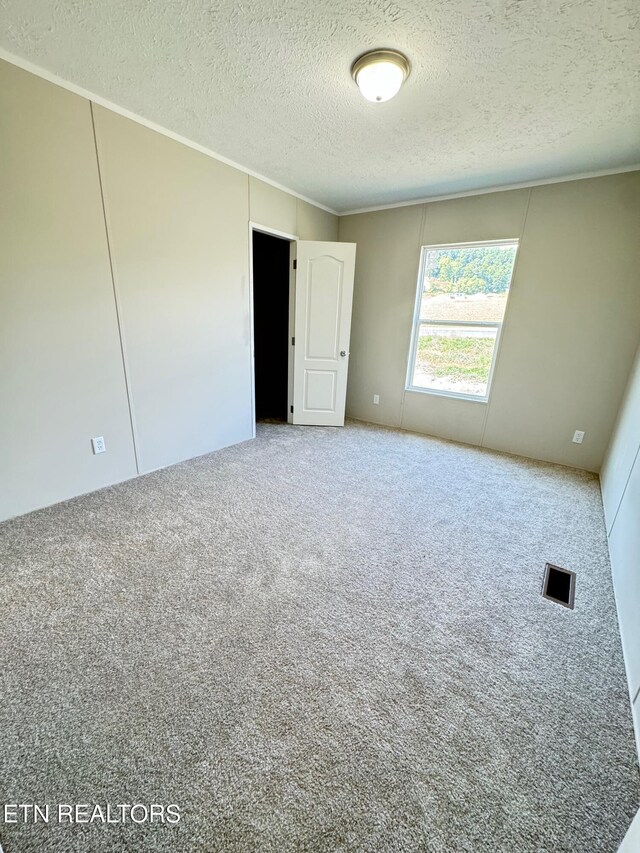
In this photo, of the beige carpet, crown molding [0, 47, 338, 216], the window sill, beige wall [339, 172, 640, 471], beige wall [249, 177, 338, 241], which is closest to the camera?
the beige carpet

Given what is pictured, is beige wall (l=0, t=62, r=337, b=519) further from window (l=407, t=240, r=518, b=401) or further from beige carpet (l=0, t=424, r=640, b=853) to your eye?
window (l=407, t=240, r=518, b=401)

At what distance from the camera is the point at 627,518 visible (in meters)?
1.93

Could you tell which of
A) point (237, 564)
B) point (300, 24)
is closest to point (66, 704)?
point (237, 564)

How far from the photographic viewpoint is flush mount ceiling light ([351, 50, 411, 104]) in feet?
5.41

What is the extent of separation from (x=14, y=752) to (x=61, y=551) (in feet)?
3.56

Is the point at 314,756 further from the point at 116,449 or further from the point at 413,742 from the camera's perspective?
the point at 116,449

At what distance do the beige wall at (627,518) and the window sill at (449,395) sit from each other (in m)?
1.20

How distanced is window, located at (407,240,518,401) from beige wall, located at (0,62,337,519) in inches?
78.7

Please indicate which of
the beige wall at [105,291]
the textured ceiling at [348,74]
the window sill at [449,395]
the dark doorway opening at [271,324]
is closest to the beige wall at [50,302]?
the beige wall at [105,291]

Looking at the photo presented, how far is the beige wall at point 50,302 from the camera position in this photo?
191cm

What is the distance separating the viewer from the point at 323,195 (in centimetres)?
367

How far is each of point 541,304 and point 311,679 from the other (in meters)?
3.62

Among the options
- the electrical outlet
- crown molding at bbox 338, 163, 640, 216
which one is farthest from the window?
the electrical outlet

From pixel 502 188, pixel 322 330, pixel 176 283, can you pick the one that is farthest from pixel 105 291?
pixel 502 188
